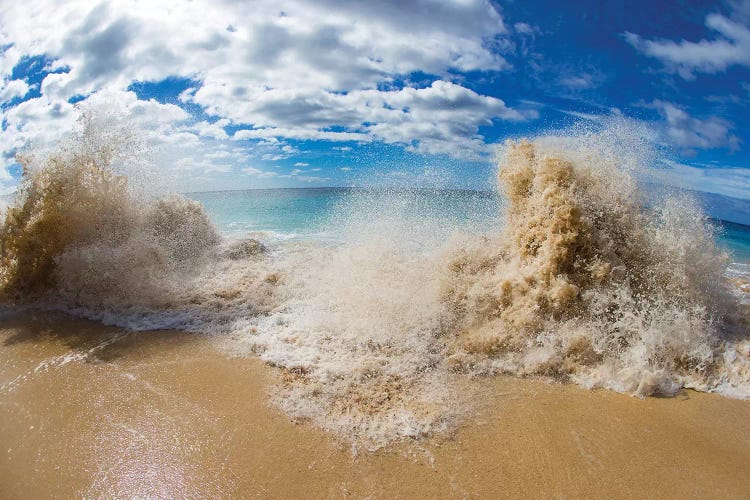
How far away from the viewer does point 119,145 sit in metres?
7.58

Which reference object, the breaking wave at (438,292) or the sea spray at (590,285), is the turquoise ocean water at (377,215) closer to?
the sea spray at (590,285)

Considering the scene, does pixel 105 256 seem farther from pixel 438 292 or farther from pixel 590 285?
pixel 590 285

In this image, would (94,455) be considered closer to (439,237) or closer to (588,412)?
(588,412)

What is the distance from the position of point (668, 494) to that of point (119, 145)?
9.15 meters

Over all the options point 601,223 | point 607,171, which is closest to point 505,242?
point 601,223

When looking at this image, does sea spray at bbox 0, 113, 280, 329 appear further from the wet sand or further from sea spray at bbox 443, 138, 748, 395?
sea spray at bbox 443, 138, 748, 395

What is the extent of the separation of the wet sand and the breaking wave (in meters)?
0.22

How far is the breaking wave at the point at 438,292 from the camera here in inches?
150

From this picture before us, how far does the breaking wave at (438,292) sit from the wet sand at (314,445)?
0.73ft

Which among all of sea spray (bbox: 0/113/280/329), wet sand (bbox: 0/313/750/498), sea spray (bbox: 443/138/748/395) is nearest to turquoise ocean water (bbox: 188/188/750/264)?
sea spray (bbox: 443/138/748/395)

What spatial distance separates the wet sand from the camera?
8.87 feet

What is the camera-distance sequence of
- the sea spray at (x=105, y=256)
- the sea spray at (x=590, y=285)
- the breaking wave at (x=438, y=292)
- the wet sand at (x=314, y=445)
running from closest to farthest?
the wet sand at (x=314, y=445) → the breaking wave at (x=438, y=292) → the sea spray at (x=590, y=285) → the sea spray at (x=105, y=256)

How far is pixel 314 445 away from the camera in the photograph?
300cm

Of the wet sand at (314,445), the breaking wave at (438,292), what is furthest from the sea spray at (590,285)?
the wet sand at (314,445)
